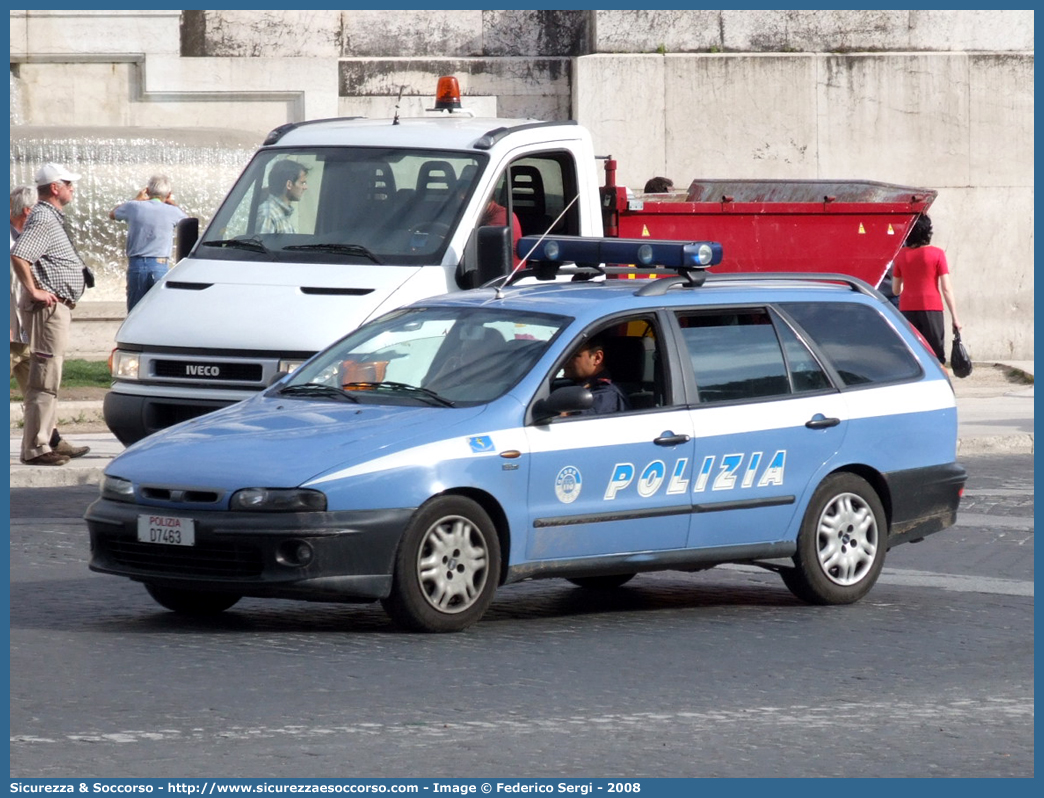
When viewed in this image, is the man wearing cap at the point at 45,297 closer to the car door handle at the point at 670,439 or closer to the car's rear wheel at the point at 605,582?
the car's rear wheel at the point at 605,582

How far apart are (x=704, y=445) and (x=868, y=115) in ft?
49.8

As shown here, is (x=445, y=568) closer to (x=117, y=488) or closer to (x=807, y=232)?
(x=117, y=488)

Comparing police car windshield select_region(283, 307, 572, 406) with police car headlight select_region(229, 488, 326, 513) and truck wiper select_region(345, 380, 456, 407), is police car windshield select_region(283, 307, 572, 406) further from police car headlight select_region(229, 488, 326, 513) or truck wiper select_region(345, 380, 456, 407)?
police car headlight select_region(229, 488, 326, 513)

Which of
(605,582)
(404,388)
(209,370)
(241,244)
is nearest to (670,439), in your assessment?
(404,388)

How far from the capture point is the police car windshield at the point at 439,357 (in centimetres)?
878

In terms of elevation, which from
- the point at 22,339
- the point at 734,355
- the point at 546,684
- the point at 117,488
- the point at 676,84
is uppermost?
the point at 676,84

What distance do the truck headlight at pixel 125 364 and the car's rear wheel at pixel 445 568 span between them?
403 centimetres

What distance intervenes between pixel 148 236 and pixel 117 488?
9.15m

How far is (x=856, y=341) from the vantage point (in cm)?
980

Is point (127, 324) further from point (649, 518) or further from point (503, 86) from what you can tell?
point (503, 86)

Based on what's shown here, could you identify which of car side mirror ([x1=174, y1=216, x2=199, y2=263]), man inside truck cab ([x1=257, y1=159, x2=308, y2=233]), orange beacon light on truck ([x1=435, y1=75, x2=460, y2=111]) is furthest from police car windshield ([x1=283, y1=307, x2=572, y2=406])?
orange beacon light on truck ([x1=435, y1=75, x2=460, y2=111])

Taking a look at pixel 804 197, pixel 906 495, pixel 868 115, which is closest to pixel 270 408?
pixel 906 495

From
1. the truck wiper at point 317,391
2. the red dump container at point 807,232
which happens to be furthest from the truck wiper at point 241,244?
the red dump container at point 807,232
